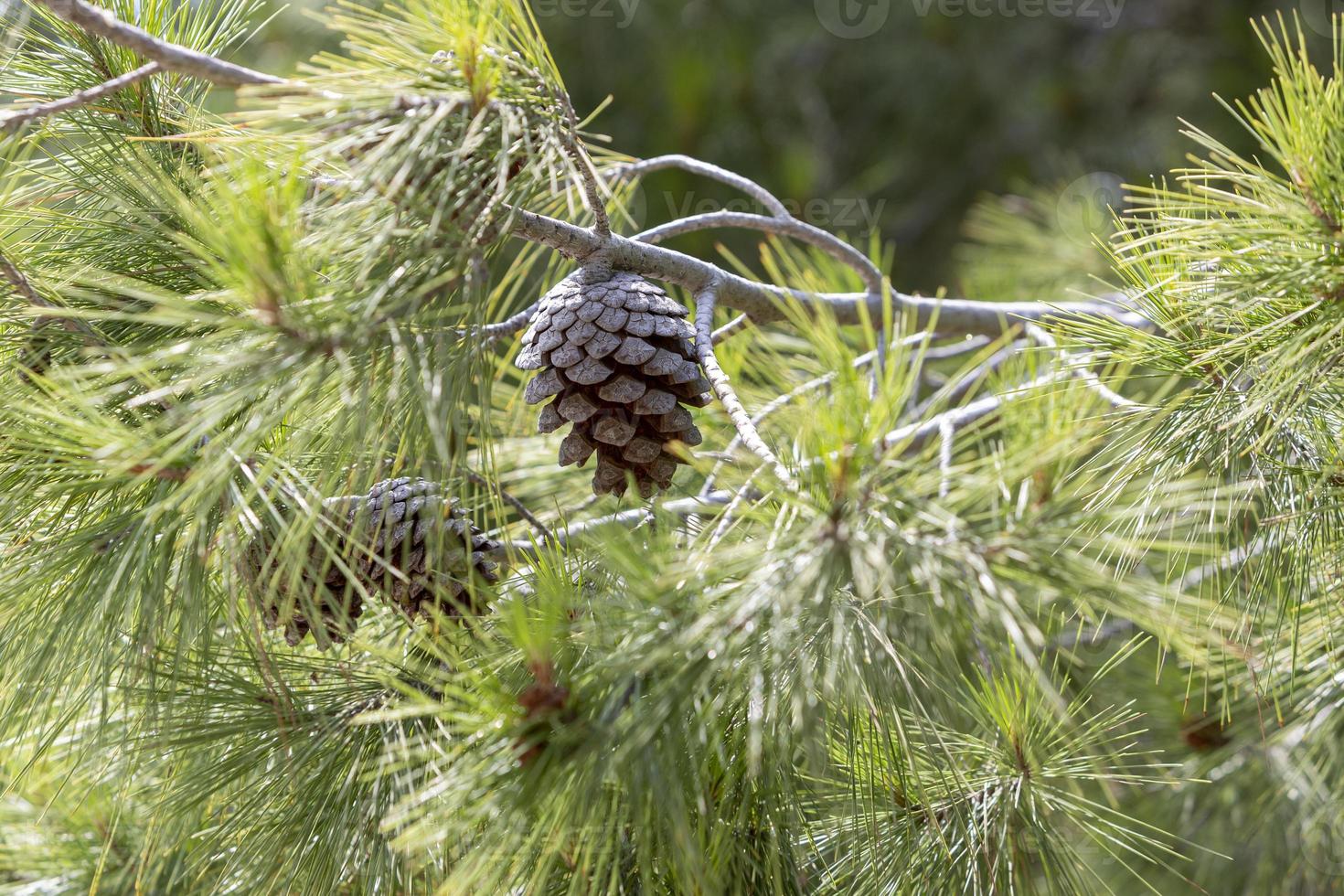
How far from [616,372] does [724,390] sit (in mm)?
87

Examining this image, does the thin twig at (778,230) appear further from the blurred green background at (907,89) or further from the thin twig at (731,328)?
the blurred green background at (907,89)

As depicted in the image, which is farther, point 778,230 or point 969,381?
point 969,381

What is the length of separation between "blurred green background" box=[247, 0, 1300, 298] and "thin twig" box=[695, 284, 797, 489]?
156 centimetres

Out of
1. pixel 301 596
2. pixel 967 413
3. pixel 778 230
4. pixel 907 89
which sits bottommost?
pixel 301 596

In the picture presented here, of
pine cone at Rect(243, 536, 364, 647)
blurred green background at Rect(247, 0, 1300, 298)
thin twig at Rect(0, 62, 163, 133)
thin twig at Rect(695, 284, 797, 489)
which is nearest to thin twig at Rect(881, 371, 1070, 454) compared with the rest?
thin twig at Rect(695, 284, 797, 489)

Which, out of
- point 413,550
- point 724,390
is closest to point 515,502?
point 413,550

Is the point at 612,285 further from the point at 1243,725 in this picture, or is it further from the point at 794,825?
the point at 1243,725

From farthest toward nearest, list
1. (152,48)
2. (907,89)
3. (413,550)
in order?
(907,89) → (413,550) → (152,48)

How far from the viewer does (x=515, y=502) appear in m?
0.75

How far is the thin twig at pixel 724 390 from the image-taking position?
542 mm

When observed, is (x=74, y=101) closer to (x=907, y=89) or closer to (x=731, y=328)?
(x=731, y=328)

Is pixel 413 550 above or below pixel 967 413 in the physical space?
below

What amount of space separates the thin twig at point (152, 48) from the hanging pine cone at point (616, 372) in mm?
214

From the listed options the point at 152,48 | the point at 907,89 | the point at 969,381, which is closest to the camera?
the point at 152,48
